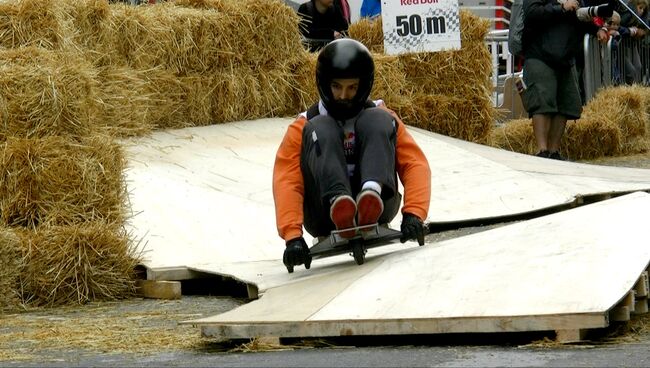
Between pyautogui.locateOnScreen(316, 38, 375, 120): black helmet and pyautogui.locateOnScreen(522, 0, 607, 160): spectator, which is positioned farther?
pyautogui.locateOnScreen(522, 0, 607, 160): spectator

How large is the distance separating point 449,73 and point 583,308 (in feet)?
31.0

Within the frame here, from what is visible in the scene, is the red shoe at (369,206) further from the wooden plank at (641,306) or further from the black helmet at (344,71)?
the wooden plank at (641,306)

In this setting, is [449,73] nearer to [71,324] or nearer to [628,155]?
[628,155]

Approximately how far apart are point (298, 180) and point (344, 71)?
1.93 feet

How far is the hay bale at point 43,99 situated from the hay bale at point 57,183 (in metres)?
0.09

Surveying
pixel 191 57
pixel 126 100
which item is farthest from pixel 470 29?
pixel 126 100

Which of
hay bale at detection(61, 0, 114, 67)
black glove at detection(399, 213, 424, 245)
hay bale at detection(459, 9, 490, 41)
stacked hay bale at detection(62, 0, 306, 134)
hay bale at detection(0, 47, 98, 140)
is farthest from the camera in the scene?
hay bale at detection(459, 9, 490, 41)

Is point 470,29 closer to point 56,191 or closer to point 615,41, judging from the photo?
point 615,41

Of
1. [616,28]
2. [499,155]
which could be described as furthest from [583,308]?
[616,28]

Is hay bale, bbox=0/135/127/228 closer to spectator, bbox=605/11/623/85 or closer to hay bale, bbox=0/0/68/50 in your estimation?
hay bale, bbox=0/0/68/50

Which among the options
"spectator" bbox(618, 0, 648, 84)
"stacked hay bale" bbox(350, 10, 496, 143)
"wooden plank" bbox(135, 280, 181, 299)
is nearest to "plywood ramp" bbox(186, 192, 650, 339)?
"wooden plank" bbox(135, 280, 181, 299)

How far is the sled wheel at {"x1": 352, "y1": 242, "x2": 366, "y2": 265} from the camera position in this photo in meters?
7.07

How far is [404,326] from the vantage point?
18.4 feet

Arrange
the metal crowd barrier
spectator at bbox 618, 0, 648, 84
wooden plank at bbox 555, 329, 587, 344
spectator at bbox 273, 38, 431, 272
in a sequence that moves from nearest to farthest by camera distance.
Answer: wooden plank at bbox 555, 329, 587, 344, spectator at bbox 273, 38, 431, 272, the metal crowd barrier, spectator at bbox 618, 0, 648, 84
